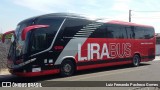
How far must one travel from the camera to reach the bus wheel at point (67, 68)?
1528 centimetres

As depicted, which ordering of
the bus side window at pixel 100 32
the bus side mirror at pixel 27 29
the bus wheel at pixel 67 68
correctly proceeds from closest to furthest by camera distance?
the bus side mirror at pixel 27 29 < the bus wheel at pixel 67 68 < the bus side window at pixel 100 32

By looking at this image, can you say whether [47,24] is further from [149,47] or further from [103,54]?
[149,47]

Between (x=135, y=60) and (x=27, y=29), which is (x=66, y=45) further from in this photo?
(x=135, y=60)

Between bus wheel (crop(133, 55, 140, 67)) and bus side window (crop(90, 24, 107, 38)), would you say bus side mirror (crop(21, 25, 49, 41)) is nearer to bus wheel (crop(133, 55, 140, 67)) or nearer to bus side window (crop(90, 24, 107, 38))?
bus side window (crop(90, 24, 107, 38))

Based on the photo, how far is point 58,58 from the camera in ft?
49.2

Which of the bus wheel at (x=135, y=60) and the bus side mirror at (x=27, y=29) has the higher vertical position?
the bus side mirror at (x=27, y=29)

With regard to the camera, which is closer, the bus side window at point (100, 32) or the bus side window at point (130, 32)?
the bus side window at point (100, 32)

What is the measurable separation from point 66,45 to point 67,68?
123 centimetres

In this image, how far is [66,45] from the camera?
1546 centimetres

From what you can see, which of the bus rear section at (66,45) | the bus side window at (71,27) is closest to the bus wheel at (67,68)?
the bus rear section at (66,45)

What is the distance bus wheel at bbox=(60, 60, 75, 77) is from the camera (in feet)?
50.1

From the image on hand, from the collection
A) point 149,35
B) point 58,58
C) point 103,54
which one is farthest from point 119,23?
point 58,58

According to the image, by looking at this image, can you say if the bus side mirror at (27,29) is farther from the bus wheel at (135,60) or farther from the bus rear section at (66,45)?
the bus wheel at (135,60)

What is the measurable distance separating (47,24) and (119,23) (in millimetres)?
6898
